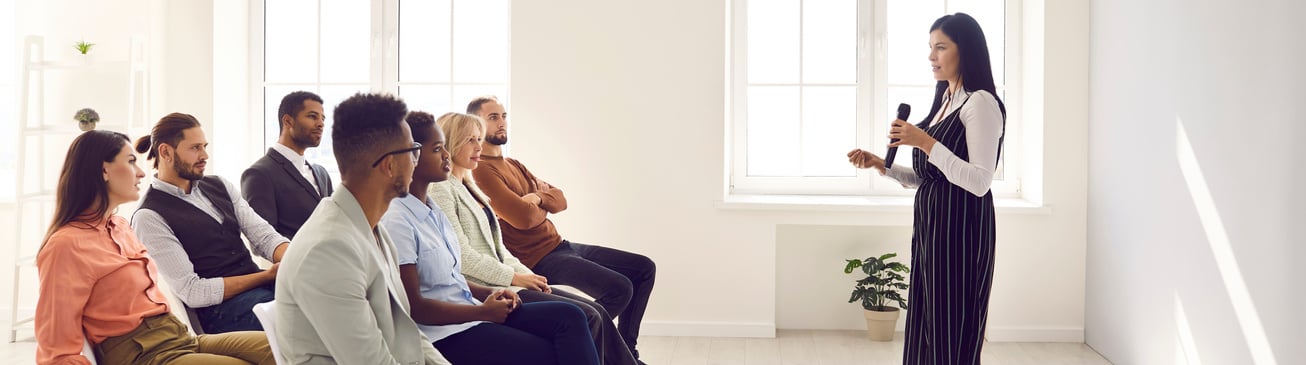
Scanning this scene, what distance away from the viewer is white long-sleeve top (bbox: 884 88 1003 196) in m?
2.87

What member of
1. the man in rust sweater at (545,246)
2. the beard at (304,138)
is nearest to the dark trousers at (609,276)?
the man in rust sweater at (545,246)

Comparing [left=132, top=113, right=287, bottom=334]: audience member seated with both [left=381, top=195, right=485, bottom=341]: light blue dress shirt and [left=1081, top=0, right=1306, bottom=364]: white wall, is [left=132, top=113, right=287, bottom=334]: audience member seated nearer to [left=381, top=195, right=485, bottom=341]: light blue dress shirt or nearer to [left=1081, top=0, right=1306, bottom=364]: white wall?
[left=381, top=195, right=485, bottom=341]: light blue dress shirt

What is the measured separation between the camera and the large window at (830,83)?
500 centimetres

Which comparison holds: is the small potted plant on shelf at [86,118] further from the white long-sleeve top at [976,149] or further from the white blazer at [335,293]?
the white long-sleeve top at [976,149]

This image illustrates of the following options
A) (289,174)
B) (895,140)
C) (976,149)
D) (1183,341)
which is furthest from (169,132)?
(1183,341)

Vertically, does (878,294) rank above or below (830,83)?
below

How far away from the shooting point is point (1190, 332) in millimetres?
3582

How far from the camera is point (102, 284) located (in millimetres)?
2334

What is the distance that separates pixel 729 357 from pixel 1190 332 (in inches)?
71.7

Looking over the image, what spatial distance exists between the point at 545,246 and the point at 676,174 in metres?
1.17

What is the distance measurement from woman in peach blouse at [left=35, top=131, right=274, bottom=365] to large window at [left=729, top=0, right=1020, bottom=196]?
3.09 meters

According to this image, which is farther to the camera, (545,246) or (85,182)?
(545,246)

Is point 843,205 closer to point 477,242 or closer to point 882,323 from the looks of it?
point 882,323

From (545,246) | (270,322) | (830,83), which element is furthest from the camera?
(830,83)
